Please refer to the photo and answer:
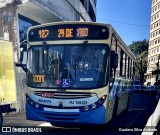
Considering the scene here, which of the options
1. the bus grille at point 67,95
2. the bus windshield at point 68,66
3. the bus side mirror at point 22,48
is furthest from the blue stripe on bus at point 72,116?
the bus side mirror at point 22,48

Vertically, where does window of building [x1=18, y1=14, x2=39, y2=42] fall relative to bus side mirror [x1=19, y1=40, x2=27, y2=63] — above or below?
above

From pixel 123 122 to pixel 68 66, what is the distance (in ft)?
3.15

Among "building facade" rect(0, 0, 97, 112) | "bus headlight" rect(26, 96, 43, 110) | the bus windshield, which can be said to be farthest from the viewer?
"bus headlight" rect(26, 96, 43, 110)

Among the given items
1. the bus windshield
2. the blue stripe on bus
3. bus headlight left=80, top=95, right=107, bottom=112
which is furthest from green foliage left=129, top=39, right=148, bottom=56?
the blue stripe on bus

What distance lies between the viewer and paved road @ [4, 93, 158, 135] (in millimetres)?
2928

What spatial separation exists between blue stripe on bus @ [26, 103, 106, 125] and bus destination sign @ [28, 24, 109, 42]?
2.70 feet

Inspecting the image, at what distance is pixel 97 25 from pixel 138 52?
0.58 m

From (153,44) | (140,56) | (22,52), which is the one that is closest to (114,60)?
(140,56)

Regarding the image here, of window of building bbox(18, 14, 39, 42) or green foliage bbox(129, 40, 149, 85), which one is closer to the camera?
window of building bbox(18, 14, 39, 42)

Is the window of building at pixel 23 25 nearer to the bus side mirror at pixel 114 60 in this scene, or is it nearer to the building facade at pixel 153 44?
the bus side mirror at pixel 114 60

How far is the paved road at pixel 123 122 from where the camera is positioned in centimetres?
293

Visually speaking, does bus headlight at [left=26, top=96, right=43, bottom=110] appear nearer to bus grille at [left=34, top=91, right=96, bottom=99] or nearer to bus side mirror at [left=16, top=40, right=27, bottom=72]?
bus grille at [left=34, top=91, right=96, bottom=99]

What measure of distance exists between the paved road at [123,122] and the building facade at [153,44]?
240 millimetres

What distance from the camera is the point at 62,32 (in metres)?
2.80
